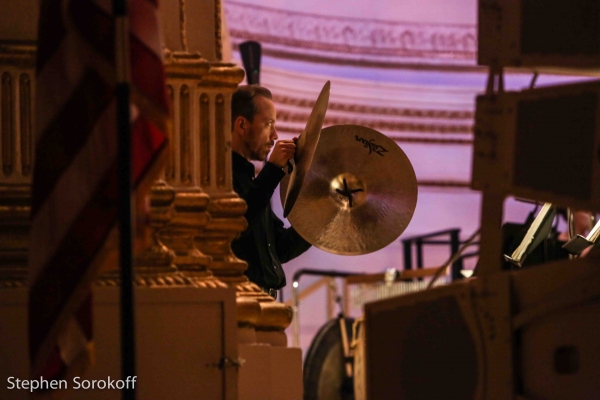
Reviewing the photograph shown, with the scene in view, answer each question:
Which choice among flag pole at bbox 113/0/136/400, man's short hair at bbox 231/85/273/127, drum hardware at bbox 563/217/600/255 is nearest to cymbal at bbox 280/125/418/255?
man's short hair at bbox 231/85/273/127

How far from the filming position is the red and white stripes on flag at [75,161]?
2576mm

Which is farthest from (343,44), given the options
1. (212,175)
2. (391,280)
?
(212,175)

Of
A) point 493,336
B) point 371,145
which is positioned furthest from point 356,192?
point 493,336

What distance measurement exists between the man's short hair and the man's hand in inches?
16.3

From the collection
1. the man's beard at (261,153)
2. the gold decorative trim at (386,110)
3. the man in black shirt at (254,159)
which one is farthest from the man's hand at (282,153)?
the gold decorative trim at (386,110)

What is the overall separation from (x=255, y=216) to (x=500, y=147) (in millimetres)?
1572

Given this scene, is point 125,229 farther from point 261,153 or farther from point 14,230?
point 261,153

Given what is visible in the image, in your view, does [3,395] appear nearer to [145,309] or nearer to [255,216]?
[145,309]

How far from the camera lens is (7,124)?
332 centimetres

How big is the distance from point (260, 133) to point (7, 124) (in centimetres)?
150

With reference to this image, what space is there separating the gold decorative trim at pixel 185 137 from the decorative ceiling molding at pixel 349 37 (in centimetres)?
619

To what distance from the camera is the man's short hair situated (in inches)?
184

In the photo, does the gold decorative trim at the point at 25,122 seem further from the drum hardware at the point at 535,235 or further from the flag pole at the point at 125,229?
the drum hardware at the point at 535,235

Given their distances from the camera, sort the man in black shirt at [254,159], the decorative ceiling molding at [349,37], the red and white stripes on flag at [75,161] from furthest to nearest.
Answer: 1. the decorative ceiling molding at [349,37]
2. the man in black shirt at [254,159]
3. the red and white stripes on flag at [75,161]
